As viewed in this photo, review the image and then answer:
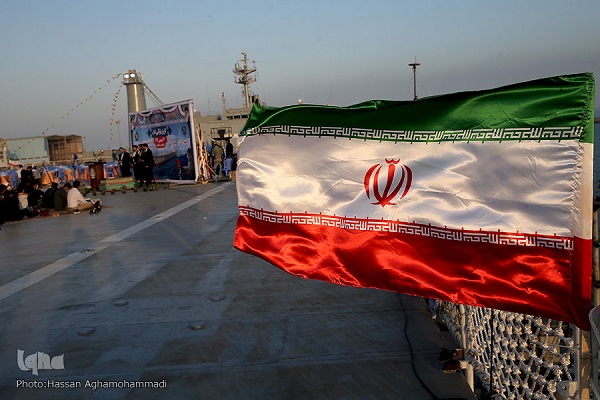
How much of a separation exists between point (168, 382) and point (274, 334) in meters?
1.18

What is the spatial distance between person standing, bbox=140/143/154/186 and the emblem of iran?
1917cm

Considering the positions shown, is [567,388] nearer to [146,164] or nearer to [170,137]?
[146,164]

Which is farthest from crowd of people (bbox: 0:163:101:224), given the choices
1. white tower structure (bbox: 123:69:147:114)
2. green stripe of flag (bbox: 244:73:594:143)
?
white tower structure (bbox: 123:69:147:114)

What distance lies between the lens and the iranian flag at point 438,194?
116 inches

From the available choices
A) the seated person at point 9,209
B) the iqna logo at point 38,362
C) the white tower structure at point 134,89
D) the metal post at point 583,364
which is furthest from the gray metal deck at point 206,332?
the white tower structure at point 134,89

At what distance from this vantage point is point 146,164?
22.1 metres

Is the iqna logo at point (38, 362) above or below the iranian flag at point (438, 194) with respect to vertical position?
below

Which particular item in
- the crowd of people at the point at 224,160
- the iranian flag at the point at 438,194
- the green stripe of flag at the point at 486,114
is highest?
the green stripe of flag at the point at 486,114

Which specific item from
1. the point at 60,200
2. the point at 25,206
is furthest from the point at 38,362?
the point at 25,206

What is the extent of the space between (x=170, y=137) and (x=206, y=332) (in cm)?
1875

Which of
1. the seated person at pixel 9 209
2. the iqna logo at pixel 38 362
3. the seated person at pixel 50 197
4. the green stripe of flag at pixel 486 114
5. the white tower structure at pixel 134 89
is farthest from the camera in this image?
the white tower structure at pixel 134 89

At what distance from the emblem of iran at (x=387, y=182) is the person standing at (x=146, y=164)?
19.2m

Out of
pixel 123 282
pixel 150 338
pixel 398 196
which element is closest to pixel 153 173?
pixel 123 282

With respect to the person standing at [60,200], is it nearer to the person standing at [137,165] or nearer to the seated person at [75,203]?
the seated person at [75,203]
